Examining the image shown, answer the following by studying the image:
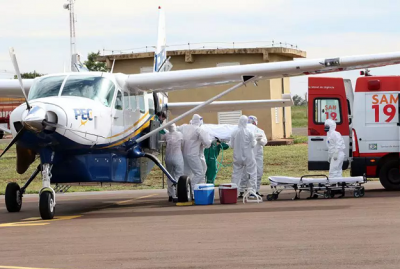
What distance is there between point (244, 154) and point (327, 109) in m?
2.83

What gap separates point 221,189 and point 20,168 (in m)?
4.39

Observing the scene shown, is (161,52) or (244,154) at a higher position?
(161,52)

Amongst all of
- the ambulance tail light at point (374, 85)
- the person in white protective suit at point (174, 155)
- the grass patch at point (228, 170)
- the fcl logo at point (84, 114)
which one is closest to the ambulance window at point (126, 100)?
the person in white protective suit at point (174, 155)

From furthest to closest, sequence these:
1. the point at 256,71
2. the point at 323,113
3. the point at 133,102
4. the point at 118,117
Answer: the point at 323,113 < the point at 133,102 < the point at 256,71 < the point at 118,117

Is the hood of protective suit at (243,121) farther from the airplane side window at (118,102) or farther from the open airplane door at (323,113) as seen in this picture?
the airplane side window at (118,102)

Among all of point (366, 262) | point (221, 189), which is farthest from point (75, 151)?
point (366, 262)

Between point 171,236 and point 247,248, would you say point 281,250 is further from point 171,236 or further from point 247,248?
point 171,236

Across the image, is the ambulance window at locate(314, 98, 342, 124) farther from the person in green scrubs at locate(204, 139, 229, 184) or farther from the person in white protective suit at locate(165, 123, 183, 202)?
the person in white protective suit at locate(165, 123, 183, 202)

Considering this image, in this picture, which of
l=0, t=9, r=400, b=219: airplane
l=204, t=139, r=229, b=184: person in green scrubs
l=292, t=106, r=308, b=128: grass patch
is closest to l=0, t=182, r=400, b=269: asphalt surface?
l=0, t=9, r=400, b=219: airplane

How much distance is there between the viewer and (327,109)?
19516mm

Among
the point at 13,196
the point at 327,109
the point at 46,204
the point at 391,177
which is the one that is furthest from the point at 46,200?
the point at 391,177

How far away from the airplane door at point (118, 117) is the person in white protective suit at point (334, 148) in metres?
5.30

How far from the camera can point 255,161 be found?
18.2 meters

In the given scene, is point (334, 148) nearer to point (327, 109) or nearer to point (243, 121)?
point (327, 109)
